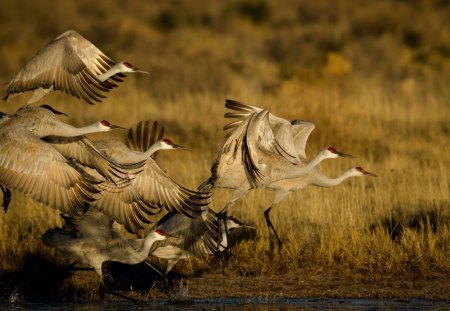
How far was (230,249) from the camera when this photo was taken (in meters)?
8.34

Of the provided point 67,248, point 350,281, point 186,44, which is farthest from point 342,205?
point 186,44

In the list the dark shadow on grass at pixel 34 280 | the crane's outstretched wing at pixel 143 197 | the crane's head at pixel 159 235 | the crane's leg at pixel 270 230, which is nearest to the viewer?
the crane's head at pixel 159 235

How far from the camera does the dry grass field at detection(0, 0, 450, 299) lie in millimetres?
8289

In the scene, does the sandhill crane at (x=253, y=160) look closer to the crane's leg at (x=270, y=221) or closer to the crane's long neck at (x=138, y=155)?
the crane's leg at (x=270, y=221)

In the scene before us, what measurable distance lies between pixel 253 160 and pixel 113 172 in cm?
136

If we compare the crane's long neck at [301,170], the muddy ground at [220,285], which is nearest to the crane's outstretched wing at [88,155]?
the muddy ground at [220,285]

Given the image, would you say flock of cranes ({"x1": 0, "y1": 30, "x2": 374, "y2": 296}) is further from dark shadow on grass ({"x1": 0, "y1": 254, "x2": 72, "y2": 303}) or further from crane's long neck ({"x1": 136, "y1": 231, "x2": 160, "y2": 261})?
dark shadow on grass ({"x1": 0, "y1": 254, "x2": 72, "y2": 303})

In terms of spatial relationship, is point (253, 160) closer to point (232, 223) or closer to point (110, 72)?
point (232, 223)

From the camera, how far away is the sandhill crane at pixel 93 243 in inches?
291

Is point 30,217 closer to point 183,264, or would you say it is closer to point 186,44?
point 183,264

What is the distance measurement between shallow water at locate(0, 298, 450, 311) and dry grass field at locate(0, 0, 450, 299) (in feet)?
1.19

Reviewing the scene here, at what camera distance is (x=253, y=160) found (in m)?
8.57

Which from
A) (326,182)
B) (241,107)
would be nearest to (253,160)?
Answer: (241,107)

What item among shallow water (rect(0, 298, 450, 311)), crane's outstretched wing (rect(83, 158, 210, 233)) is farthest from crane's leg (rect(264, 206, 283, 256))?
shallow water (rect(0, 298, 450, 311))
